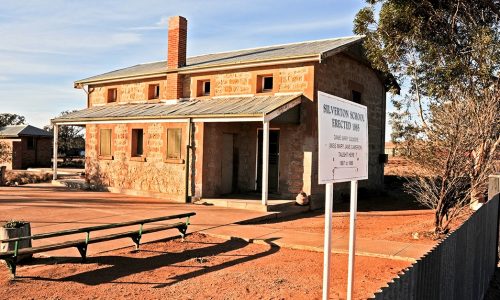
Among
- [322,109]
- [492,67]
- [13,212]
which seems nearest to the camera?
[322,109]

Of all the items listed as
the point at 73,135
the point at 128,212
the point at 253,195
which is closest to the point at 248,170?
the point at 253,195

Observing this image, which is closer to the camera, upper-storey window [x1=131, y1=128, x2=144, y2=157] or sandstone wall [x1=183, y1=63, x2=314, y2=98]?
sandstone wall [x1=183, y1=63, x2=314, y2=98]

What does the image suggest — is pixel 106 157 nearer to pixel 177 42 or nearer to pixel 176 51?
pixel 176 51

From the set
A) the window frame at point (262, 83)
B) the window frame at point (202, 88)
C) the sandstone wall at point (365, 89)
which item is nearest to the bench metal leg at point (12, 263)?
the sandstone wall at point (365, 89)

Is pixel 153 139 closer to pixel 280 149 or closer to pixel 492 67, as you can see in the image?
pixel 280 149

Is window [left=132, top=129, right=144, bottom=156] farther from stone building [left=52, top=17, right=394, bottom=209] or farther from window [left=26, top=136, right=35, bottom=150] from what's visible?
window [left=26, top=136, right=35, bottom=150]

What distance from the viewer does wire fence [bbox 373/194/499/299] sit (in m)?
2.92

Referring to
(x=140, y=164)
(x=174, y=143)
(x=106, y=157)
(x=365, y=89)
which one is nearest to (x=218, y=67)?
(x=174, y=143)

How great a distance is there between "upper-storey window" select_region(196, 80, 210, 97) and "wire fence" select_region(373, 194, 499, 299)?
1089 centimetres

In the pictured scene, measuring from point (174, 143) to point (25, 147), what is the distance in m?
22.0

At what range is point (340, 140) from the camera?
3.73 meters

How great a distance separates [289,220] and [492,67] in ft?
27.4

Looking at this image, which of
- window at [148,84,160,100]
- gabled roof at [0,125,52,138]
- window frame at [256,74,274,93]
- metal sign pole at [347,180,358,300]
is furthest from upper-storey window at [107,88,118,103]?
metal sign pole at [347,180,358,300]

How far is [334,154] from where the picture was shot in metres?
3.61
